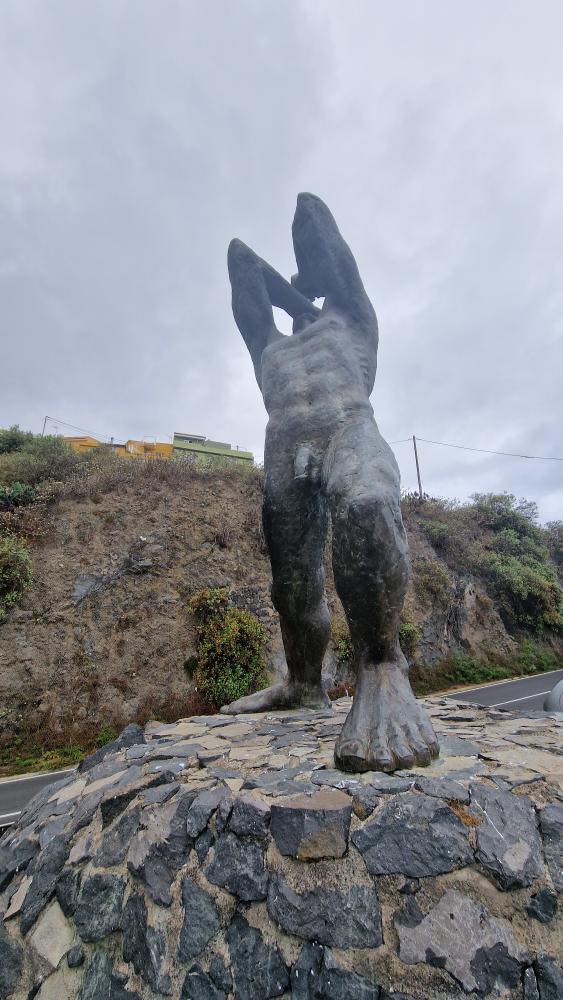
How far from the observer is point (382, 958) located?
1124 mm

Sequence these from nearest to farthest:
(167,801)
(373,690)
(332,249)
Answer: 1. (167,801)
2. (373,690)
3. (332,249)

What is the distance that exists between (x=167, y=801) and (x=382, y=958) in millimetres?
780

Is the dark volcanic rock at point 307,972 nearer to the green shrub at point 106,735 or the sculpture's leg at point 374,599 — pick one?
the sculpture's leg at point 374,599

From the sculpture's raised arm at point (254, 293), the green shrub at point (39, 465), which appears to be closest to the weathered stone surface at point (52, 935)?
the sculpture's raised arm at point (254, 293)

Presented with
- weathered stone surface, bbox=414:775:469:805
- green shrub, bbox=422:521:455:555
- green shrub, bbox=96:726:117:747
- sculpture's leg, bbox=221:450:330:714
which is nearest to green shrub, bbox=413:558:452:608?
green shrub, bbox=422:521:455:555

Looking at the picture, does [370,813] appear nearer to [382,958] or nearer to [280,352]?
[382,958]

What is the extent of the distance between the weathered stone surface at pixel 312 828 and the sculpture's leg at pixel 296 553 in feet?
4.41

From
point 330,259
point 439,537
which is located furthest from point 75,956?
point 439,537

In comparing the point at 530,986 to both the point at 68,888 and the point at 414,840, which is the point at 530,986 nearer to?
the point at 414,840

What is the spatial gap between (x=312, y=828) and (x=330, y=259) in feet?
10.2

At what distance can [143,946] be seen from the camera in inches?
51.6

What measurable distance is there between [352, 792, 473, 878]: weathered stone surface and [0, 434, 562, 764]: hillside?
6.67m

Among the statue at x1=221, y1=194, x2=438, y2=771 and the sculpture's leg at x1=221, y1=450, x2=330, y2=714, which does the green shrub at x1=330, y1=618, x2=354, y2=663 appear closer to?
the statue at x1=221, y1=194, x2=438, y2=771

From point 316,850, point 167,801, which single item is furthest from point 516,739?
point 167,801
